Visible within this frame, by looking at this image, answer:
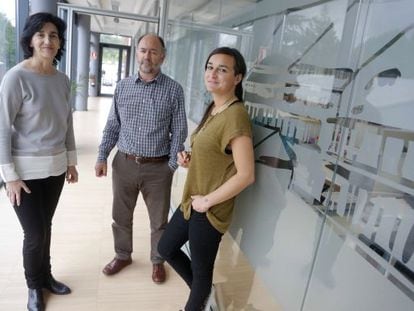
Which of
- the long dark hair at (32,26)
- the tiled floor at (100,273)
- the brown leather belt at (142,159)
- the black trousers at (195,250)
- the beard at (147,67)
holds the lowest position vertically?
the tiled floor at (100,273)

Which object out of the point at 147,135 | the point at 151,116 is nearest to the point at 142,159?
the point at 147,135

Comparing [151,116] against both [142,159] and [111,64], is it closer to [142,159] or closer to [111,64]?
[142,159]

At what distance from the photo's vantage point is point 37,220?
188 centimetres

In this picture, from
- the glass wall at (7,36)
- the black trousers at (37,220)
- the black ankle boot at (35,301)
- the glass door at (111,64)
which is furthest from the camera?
the glass door at (111,64)

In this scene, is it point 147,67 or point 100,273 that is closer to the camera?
point 147,67

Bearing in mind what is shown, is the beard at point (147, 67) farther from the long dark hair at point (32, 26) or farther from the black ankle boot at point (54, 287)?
the black ankle boot at point (54, 287)

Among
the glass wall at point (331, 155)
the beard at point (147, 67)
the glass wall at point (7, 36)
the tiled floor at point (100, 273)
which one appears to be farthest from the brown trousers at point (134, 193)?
the glass wall at point (7, 36)

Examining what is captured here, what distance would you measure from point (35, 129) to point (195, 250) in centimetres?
103

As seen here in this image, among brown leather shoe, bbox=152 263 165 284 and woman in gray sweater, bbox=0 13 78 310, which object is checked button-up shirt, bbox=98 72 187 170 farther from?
brown leather shoe, bbox=152 263 165 284

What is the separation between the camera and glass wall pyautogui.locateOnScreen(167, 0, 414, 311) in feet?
2.81

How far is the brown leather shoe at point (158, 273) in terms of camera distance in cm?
246

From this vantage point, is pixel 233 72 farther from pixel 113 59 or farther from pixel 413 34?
pixel 113 59

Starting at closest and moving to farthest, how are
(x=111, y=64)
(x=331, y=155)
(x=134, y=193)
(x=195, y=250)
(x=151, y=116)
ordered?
(x=331, y=155), (x=195, y=250), (x=151, y=116), (x=134, y=193), (x=111, y=64)

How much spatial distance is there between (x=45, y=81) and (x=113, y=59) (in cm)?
1537
